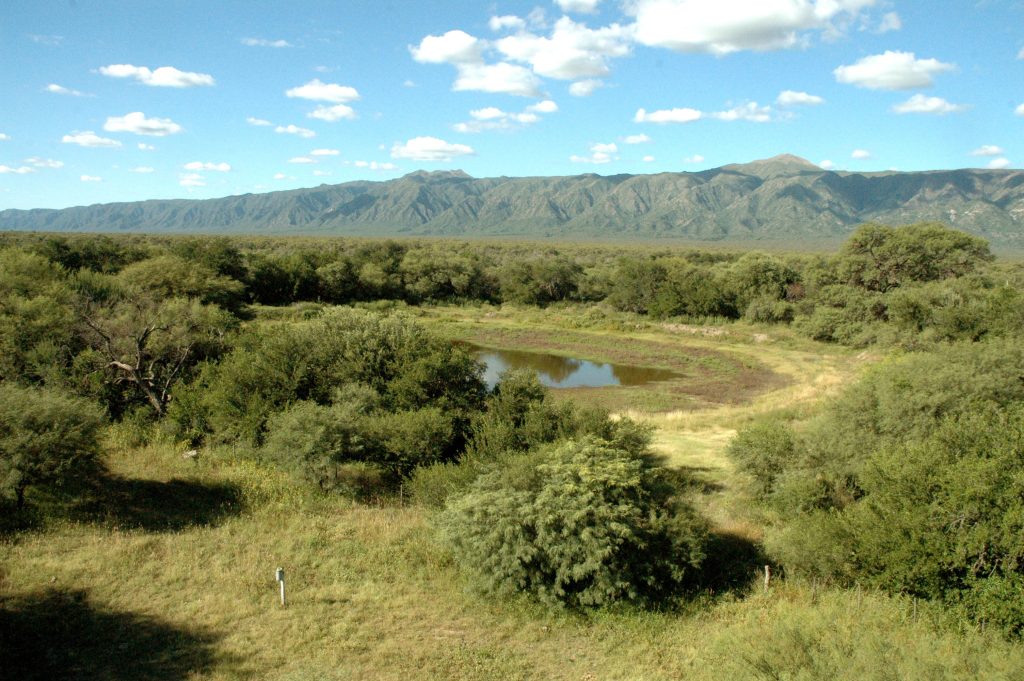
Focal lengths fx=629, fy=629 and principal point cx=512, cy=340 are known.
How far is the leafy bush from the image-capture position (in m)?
11.8

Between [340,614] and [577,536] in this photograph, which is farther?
[577,536]

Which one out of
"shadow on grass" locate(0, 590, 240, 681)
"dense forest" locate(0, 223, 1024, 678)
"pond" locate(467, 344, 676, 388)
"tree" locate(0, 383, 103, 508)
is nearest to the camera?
"shadow on grass" locate(0, 590, 240, 681)

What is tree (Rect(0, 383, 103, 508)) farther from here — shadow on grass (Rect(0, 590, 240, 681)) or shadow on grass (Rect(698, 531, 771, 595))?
shadow on grass (Rect(698, 531, 771, 595))

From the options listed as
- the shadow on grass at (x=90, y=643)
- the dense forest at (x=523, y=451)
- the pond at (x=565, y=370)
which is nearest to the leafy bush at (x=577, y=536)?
the dense forest at (x=523, y=451)

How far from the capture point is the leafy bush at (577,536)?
11.8 meters

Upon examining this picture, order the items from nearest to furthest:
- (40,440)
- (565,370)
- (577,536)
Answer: (577,536) → (40,440) → (565,370)

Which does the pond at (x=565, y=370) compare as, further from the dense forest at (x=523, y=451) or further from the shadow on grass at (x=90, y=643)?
the shadow on grass at (x=90, y=643)

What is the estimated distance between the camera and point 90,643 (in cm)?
1055

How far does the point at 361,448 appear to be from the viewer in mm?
17875

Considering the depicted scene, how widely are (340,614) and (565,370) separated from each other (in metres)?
35.8

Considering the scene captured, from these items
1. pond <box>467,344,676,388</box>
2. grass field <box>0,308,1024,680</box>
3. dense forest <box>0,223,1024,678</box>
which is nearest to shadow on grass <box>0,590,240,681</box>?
grass field <box>0,308,1024,680</box>

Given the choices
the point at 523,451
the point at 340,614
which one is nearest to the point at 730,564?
the point at 523,451

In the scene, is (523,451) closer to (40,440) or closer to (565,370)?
(40,440)

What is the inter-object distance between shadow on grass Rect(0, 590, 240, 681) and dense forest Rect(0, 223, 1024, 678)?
0.48 meters
